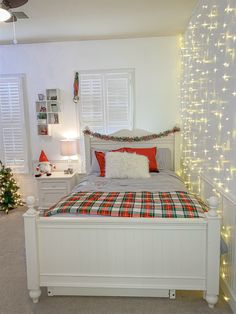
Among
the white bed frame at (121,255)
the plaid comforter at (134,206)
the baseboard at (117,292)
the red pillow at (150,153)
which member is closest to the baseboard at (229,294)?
the white bed frame at (121,255)

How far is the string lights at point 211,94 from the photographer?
7.20ft

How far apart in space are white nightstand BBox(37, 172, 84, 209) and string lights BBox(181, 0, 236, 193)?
1.80 metres

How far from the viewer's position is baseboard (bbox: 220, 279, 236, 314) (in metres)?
2.11

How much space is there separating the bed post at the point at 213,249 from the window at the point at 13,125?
11.8 ft

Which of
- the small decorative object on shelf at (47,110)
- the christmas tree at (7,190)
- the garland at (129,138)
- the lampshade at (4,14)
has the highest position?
the lampshade at (4,14)

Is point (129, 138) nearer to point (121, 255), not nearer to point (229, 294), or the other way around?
point (121, 255)

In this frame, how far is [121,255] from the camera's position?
7.28 feet

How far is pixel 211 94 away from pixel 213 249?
1441 millimetres

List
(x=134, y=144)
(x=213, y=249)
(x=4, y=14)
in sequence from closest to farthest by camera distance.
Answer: (x=213, y=249), (x=4, y=14), (x=134, y=144)

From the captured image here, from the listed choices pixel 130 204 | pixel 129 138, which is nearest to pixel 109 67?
pixel 129 138

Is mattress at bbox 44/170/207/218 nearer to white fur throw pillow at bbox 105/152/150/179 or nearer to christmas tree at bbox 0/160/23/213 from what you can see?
white fur throw pillow at bbox 105/152/150/179

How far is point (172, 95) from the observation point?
4.55 m

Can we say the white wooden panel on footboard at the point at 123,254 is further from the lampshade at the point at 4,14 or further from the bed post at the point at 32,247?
the lampshade at the point at 4,14

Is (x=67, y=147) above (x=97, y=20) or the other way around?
the other way around
